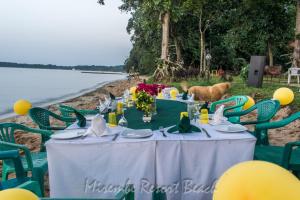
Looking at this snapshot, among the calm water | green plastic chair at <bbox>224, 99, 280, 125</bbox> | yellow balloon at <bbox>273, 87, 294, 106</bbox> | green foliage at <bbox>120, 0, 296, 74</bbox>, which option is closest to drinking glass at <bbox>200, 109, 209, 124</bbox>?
green plastic chair at <bbox>224, 99, 280, 125</bbox>

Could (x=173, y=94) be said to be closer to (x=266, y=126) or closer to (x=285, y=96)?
(x=285, y=96)

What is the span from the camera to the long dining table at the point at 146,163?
7.73ft

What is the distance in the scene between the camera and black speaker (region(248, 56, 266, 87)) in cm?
1199

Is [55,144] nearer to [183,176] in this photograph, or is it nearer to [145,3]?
[183,176]

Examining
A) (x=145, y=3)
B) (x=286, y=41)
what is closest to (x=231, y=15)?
(x=286, y=41)

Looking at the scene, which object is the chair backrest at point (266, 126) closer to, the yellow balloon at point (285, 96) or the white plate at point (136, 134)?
the yellow balloon at point (285, 96)

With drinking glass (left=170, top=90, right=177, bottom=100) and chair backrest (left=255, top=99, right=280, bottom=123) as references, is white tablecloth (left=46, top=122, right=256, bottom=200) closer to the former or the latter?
chair backrest (left=255, top=99, right=280, bottom=123)

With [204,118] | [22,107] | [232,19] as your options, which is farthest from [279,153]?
[232,19]

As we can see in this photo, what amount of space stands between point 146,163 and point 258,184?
52.4 inches

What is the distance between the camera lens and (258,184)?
1123 millimetres

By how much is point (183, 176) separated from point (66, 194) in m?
0.97

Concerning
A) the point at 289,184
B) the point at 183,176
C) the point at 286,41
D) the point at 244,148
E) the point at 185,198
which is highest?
the point at 286,41

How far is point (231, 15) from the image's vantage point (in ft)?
70.9

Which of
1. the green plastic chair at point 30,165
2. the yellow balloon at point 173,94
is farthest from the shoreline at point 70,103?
the green plastic chair at point 30,165
